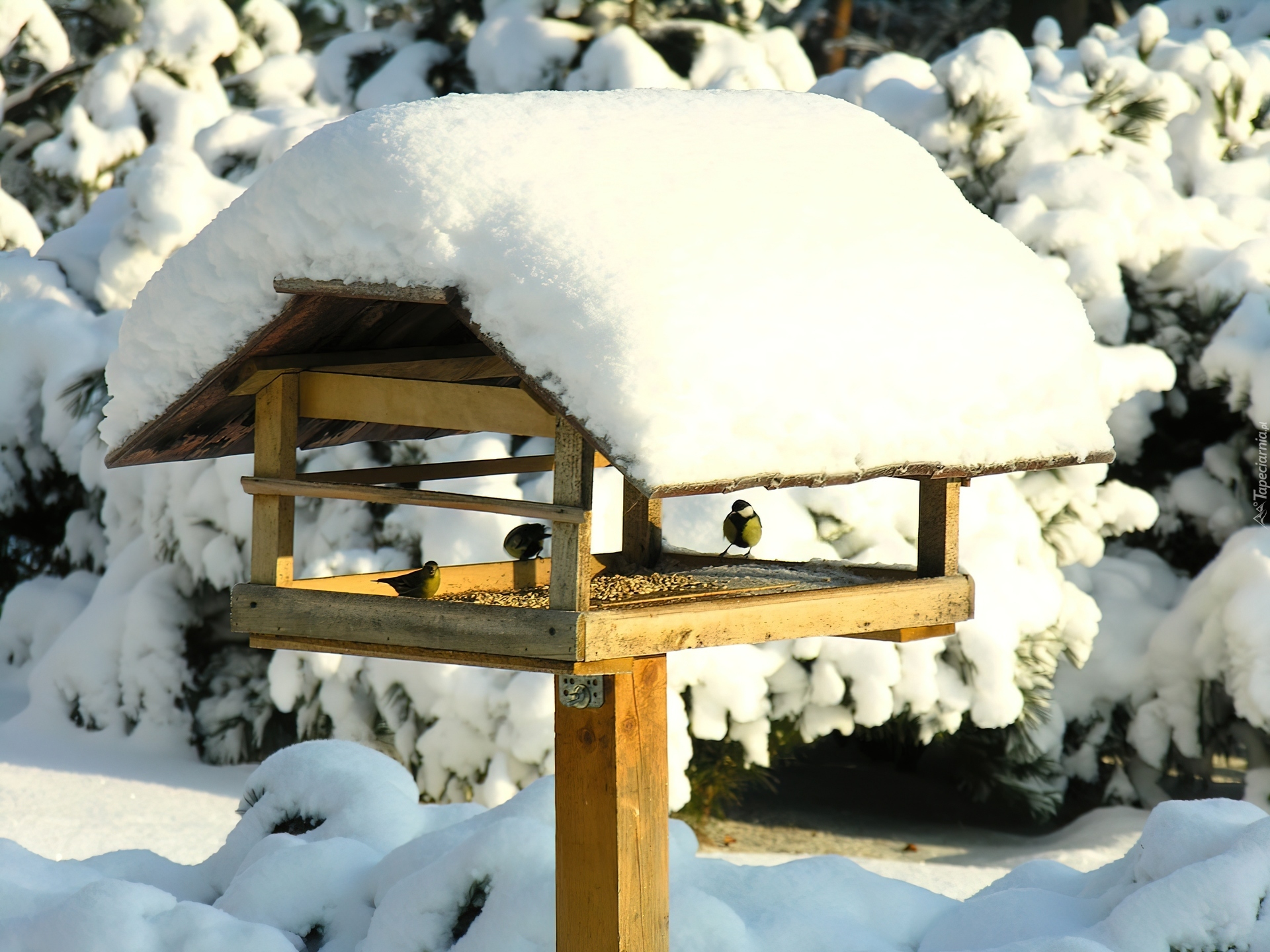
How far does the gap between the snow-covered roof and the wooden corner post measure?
0.66 meters

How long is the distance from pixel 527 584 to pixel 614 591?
275 mm

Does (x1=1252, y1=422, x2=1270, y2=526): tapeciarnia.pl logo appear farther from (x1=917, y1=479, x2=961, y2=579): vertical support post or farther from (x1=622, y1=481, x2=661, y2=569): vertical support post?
(x1=622, y1=481, x2=661, y2=569): vertical support post

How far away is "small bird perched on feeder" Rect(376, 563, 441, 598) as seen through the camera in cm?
237

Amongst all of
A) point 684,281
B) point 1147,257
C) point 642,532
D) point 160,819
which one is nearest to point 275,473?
point 684,281

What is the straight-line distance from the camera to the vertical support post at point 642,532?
9.89 feet

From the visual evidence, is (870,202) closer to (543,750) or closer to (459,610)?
(459,610)

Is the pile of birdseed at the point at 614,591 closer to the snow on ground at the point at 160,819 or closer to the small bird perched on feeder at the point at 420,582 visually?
the small bird perched on feeder at the point at 420,582

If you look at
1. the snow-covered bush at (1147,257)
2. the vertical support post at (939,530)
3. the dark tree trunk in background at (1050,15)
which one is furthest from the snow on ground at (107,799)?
the dark tree trunk in background at (1050,15)

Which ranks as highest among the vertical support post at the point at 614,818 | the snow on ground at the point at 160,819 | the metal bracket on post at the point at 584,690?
the metal bracket on post at the point at 584,690

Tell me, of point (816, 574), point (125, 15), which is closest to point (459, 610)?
point (816, 574)

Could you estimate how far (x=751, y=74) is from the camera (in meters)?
6.34

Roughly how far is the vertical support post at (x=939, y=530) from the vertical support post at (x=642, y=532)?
0.61 meters

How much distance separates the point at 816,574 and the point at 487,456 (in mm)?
2265

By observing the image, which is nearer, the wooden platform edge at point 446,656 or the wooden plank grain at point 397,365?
the wooden platform edge at point 446,656
